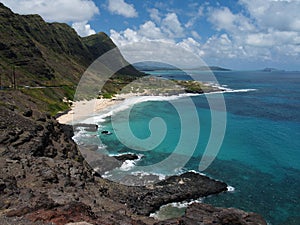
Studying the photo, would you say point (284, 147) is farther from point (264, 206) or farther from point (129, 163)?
point (129, 163)

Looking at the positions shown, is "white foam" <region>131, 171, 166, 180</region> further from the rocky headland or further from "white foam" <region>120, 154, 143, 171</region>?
"white foam" <region>120, 154, 143, 171</region>

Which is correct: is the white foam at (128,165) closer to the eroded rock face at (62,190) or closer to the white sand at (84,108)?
the eroded rock face at (62,190)

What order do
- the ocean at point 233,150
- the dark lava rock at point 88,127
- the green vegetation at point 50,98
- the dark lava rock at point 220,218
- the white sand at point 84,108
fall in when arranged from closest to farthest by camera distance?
1. the dark lava rock at point 220,218
2. the ocean at point 233,150
3. the dark lava rock at point 88,127
4. the white sand at point 84,108
5. the green vegetation at point 50,98

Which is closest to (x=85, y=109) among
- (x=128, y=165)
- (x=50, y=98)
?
(x=50, y=98)

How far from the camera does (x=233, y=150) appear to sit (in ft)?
195

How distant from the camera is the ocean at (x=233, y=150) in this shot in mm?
38406

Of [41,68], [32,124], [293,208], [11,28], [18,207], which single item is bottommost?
[293,208]

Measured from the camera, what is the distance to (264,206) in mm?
36406

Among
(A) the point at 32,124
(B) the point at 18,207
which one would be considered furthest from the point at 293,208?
(A) the point at 32,124

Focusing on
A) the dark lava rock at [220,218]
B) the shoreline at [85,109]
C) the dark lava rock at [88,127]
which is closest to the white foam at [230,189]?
the dark lava rock at [220,218]

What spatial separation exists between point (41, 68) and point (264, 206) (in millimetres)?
96575

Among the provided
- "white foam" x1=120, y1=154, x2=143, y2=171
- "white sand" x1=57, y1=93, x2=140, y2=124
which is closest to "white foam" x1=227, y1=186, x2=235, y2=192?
"white foam" x1=120, y1=154, x2=143, y2=171

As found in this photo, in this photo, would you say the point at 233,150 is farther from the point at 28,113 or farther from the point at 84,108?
the point at 84,108

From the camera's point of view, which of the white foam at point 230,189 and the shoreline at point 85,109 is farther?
the shoreline at point 85,109
